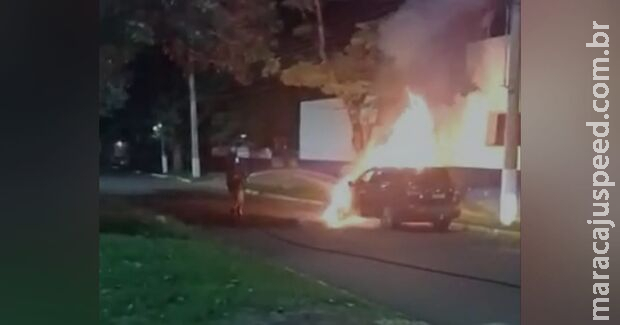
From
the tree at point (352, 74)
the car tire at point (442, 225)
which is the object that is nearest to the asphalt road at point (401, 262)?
the car tire at point (442, 225)

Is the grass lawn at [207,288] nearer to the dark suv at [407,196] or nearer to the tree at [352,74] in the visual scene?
the dark suv at [407,196]

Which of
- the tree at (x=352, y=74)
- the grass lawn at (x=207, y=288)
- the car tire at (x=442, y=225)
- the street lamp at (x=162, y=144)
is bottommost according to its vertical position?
the grass lawn at (x=207, y=288)

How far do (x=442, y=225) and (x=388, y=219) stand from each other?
14 centimetres

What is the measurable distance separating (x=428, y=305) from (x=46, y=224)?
40.1 inches

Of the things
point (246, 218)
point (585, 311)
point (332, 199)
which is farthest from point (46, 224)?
point (585, 311)

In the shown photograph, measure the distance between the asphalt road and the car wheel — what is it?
0.06ft

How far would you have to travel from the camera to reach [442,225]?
221cm

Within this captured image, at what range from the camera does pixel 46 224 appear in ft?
7.38

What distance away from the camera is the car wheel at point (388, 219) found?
2.22m

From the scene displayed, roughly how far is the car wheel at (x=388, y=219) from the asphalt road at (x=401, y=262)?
0.06ft

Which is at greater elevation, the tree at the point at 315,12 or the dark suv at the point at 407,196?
the tree at the point at 315,12

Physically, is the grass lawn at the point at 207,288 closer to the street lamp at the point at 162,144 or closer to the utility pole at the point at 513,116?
the street lamp at the point at 162,144

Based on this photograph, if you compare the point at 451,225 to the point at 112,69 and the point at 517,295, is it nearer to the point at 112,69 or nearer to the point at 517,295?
the point at 517,295

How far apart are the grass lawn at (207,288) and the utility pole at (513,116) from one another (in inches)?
17.9
